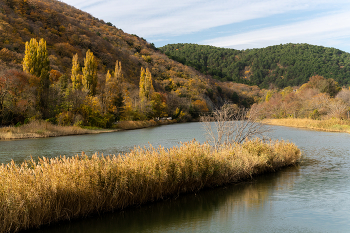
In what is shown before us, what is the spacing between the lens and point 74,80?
5169cm

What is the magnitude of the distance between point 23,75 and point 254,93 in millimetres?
123438

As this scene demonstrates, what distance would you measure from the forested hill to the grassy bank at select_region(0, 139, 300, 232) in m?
127

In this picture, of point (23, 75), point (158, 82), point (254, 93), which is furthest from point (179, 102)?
point (254, 93)

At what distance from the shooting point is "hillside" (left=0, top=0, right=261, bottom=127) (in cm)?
3944

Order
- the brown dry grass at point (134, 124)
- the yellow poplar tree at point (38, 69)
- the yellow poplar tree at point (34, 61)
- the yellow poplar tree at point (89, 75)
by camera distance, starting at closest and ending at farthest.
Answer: the yellow poplar tree at point (38, 69)
the yellow poplar tree at point (34, 61)
the yellow poplar tree at point (89, 75)
the brown dry grass at point (134, 124)

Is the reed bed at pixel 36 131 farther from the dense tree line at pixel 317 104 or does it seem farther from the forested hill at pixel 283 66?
the forested hill at pixel 283 66

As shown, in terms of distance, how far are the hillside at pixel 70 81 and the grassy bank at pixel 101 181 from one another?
31265 millimetres

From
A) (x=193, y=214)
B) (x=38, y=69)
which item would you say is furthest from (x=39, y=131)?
Result: (x=193, y=214)

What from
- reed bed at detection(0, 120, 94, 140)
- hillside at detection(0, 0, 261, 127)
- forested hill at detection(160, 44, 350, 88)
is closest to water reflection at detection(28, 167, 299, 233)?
reed bed at detection(0, 120, 94, 140)

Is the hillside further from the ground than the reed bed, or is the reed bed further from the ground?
the hillside

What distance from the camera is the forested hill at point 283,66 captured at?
136250mm

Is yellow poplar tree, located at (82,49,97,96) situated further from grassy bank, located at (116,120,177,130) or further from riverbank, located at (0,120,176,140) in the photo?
riverbank, located at (0,120,176,140)

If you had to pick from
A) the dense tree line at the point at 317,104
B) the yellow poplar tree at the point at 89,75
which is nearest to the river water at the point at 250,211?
the dense tree line at the point at 317,104

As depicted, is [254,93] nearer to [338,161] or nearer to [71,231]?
[338,161]
